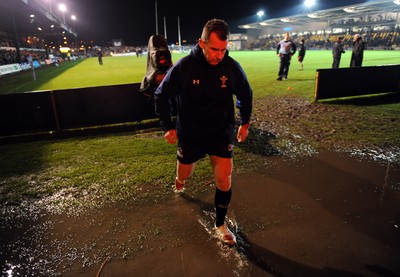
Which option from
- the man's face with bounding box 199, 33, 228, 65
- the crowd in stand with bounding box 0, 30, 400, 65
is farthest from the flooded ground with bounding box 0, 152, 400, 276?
the crowd in stand with bounding box 0, 30, 400, 65

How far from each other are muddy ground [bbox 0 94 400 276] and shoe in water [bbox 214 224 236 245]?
0.22 ft

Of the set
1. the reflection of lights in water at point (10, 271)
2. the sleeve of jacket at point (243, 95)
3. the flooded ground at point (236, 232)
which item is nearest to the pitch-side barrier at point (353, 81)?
the flooded ground at point (236, 232)

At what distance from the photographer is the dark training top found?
266 centimetres

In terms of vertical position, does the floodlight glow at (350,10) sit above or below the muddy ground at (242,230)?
above

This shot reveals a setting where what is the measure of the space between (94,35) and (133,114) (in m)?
117

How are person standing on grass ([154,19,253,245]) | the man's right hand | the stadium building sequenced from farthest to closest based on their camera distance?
the stadium building
the man's right hand
person standing on grass ([154,19,253,245])

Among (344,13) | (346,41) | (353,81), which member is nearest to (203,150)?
(353,81)

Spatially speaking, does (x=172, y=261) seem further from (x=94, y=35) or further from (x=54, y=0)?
(x=94, y=35)

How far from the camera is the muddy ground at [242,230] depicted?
264 cm

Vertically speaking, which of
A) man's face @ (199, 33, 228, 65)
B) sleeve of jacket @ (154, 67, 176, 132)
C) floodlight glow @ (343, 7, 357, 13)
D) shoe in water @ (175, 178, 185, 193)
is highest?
floodlight glow @ (343, 7, 357, 13)

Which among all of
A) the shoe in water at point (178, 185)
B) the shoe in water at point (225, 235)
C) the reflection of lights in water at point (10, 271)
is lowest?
the reflection of lights in water at point (10, 271)

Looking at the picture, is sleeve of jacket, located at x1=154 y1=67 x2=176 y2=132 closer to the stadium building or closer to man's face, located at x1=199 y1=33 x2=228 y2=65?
man's face, located at x1=199 y1=33 x2=228 y2=65

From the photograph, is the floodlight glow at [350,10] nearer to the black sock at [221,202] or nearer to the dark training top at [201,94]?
the dark training top at [201,94]

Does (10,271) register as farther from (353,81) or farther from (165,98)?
(353,81)
